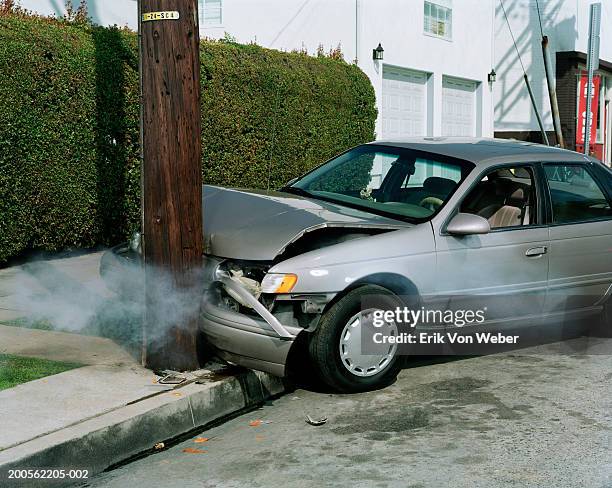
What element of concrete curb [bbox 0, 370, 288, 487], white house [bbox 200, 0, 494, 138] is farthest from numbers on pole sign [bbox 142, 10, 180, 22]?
white house [bbox 200, 0, 494, 138]

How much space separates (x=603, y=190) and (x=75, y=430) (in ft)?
15.5

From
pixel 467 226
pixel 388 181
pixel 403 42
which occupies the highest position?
pixel 403 42

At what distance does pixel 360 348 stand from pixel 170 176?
167 cm

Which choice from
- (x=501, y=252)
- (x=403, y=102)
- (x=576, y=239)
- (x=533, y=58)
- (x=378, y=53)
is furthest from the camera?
(x=533, y=58)

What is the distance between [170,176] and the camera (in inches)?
228

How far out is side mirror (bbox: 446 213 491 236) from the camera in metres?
6.04

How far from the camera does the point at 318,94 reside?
1391 centimetres

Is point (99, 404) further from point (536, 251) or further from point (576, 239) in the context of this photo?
point (576, 239)

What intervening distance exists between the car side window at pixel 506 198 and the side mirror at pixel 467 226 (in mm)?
507

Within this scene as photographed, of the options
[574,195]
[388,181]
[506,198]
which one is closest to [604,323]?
[574,195]

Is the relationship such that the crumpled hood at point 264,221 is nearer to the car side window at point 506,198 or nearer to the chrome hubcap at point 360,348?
the chrome hubcap at point 360,348

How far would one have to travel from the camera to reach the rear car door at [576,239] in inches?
264

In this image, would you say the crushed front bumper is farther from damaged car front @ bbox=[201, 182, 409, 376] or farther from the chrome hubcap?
the chrome hubcap

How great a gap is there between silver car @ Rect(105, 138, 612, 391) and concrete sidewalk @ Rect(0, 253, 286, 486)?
1.07 feet
